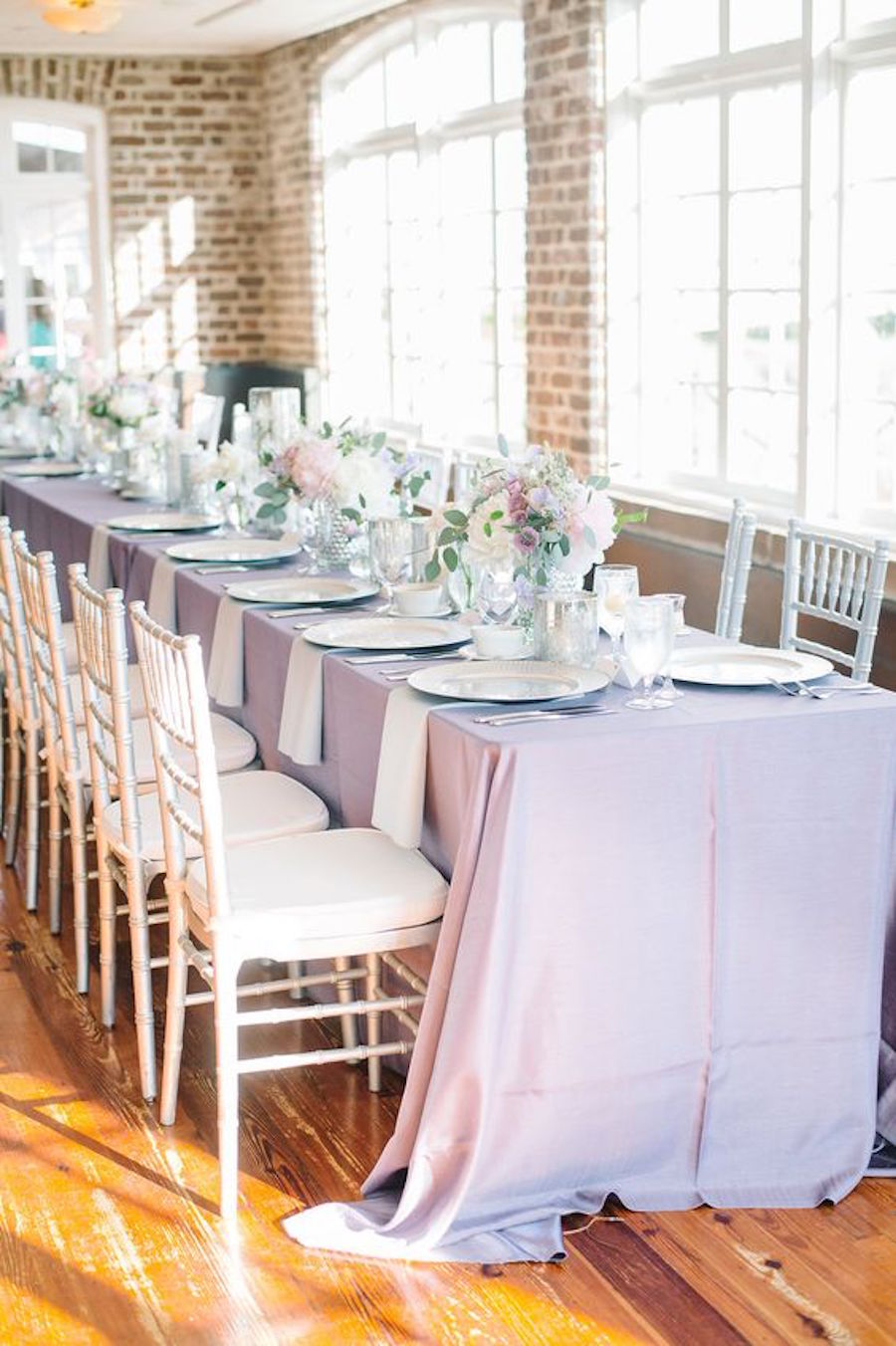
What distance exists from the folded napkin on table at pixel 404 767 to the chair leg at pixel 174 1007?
0.44 m

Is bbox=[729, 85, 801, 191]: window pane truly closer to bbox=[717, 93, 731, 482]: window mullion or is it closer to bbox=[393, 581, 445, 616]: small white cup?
bbox=[717, 93, 731, 482]: window mullion

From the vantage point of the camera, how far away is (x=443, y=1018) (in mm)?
3047

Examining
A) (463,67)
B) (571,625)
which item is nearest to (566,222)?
(463,67)

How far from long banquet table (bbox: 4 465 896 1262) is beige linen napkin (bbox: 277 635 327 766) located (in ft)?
1.94

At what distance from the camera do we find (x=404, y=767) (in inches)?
129

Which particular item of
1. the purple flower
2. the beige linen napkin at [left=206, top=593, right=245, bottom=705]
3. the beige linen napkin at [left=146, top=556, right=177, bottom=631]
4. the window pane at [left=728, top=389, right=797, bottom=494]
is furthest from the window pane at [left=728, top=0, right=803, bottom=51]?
the purple flower

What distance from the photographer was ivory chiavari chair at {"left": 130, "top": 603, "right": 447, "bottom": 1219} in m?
3.12

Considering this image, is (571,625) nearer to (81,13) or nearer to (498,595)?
(498,595)

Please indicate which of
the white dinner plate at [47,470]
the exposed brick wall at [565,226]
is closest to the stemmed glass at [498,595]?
the exposed brick wall at [565,226]

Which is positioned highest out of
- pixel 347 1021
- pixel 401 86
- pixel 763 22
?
pixel 401 86

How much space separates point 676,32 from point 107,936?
14.3ft

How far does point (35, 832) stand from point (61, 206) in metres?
7.53

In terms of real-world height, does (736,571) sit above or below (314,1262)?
above

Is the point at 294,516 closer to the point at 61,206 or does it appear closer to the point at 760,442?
the point at 760,442
